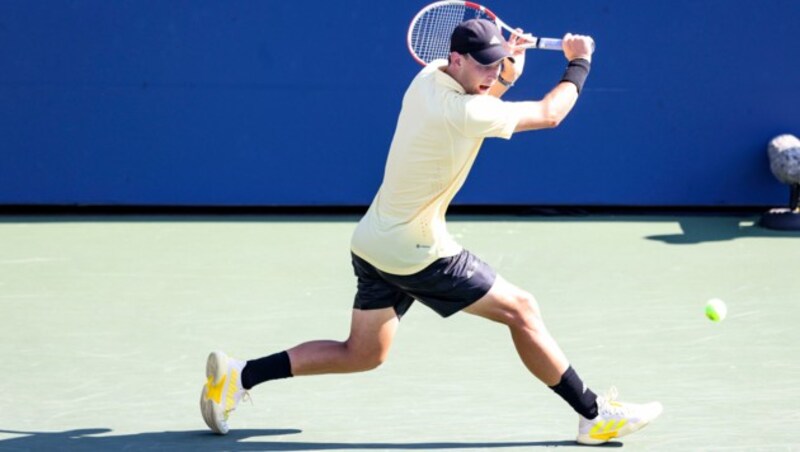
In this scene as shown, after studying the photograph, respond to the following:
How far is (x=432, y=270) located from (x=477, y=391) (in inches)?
41.7

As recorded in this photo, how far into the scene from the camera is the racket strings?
667 cm

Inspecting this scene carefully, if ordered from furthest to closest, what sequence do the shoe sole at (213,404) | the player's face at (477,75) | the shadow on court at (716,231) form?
the shadow on court at (716,231) → the shoe sole at (213,404) → the player's face at (477,75)

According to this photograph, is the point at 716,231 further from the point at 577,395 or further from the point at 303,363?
the point at 303,363

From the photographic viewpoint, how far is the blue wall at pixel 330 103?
11.0 meters

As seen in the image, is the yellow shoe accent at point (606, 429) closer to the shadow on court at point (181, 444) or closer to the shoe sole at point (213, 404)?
the shadow on court at point (181, 444)

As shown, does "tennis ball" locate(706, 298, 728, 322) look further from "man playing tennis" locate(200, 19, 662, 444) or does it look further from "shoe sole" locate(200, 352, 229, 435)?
"shoe sole" locate(200, 352, 229, 435)

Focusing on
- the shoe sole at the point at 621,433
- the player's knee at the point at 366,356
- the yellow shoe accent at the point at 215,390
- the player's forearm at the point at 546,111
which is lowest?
the shoe sole at the point at 621,433

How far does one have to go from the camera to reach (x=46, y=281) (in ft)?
28.3

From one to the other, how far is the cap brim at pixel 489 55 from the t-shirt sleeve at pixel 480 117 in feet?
0.48

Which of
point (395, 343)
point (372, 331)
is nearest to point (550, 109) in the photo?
point (372, 331)

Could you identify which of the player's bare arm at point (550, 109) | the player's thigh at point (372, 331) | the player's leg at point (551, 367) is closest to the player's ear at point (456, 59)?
the player's bare arm at point (550, 109)

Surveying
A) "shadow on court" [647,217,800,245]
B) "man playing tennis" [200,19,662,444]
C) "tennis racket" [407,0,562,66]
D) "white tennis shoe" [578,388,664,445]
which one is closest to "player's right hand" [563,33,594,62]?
"man playing tennis" [200,19,662,444]

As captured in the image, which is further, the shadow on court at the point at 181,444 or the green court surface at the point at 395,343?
the green court surface at the point at 395,343

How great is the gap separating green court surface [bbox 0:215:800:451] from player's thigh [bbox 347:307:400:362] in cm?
34
